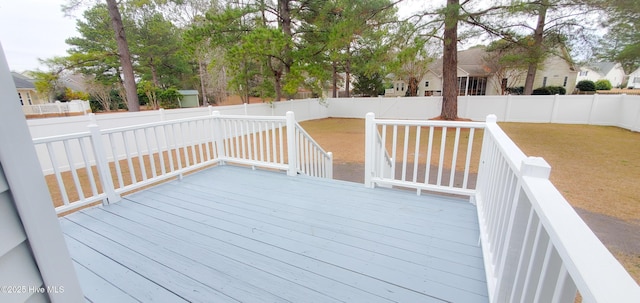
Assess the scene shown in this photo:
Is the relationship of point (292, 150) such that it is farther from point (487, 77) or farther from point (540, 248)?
point (487, 77)

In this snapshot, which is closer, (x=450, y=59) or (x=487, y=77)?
(x=450, y=59)

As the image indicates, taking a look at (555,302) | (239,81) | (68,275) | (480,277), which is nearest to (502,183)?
(480,277)

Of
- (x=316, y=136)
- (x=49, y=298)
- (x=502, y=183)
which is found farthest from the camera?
(x=316, y=136)

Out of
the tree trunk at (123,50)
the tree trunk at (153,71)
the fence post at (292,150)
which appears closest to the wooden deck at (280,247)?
the fence post at (292,150)

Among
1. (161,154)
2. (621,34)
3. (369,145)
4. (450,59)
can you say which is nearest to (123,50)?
(161,154)

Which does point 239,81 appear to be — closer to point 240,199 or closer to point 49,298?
point 240,199

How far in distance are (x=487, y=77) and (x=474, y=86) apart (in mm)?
1211

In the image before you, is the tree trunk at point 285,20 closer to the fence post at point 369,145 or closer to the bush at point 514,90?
the fence post at point 369,145

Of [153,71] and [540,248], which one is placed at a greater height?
[153,71]

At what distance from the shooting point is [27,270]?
0.71m

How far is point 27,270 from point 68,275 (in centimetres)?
12

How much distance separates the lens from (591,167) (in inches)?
205

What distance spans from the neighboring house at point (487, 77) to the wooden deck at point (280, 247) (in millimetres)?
18113

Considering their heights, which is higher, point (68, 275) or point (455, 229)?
point (68, 275)
